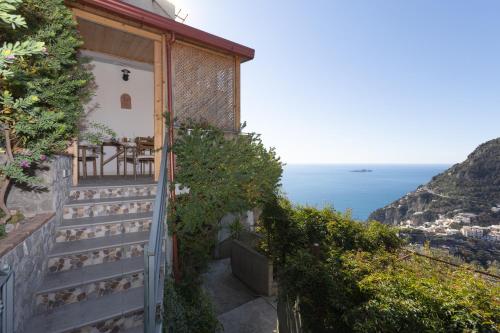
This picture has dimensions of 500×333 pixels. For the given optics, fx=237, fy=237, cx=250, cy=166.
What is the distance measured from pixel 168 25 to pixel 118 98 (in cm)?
419

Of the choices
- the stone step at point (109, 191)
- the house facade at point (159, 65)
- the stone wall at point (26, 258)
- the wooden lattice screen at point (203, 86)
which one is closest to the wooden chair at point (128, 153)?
the house facade at point (159, 65)

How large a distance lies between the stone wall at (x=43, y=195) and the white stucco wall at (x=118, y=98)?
4.54 meters

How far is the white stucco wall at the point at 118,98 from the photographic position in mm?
7523

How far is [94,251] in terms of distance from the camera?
3.28 metres

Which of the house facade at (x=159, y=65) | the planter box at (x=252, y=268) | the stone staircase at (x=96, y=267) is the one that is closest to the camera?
the stone staircase at (x=96, y=267)

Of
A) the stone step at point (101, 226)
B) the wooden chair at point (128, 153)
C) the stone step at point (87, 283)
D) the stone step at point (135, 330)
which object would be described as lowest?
the stone step at point (135, 330)

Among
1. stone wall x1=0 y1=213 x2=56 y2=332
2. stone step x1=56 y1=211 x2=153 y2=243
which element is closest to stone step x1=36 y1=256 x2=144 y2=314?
stone wall x1=0 y1=213 x2=56 y2=332

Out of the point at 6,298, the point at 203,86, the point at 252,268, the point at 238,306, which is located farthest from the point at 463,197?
the point at 6,298

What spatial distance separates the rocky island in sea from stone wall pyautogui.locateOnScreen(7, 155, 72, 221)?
34756 millimetres

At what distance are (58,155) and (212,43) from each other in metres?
3.71

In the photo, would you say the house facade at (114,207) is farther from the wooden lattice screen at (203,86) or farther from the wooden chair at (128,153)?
the wooden chair at (128,153)

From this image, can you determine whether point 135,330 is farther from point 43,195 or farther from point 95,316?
point 43,195

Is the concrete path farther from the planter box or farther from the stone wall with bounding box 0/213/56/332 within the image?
the stone wall with bounding box 0/213/56/332

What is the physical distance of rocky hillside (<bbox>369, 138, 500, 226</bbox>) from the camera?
3894 cm
